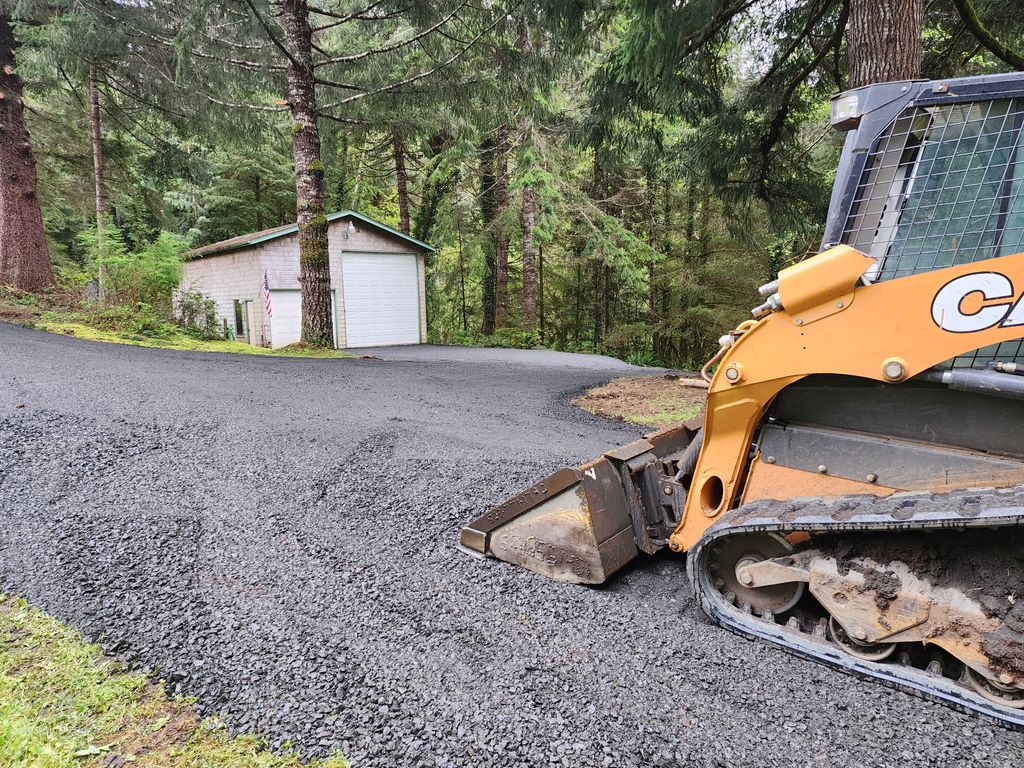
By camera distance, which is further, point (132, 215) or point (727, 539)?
point (132, 215)

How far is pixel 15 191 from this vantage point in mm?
13000

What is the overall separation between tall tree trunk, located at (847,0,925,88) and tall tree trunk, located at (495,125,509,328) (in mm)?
14456

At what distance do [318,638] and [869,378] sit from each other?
247cm

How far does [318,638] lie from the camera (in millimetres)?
2338

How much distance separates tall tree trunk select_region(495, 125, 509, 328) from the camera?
1956 centimetres

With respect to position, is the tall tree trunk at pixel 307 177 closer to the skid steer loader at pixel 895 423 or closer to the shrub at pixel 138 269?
the shrub at pixel 138 269

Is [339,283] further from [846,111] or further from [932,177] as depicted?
[932,177]

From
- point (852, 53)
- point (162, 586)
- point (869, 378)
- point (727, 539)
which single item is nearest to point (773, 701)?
point (727, 539)

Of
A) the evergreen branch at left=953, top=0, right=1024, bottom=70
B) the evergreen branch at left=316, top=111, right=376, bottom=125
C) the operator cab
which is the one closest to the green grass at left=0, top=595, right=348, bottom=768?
the operator cab

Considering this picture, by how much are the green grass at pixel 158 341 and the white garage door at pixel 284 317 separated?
5.11 m

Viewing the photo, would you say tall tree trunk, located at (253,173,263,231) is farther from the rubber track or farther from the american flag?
the rubber track

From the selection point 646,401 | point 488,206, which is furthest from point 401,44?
point 488,206

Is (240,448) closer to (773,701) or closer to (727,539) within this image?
(727,539)

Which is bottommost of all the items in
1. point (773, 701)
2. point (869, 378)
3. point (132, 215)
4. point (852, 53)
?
point (773, 701)
